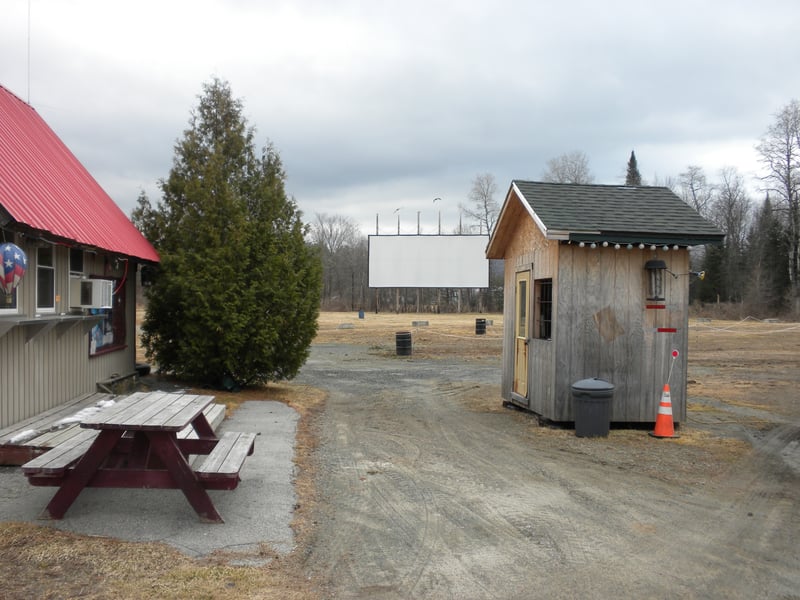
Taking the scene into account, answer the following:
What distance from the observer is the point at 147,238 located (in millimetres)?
13531

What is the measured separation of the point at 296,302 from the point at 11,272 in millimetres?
6685

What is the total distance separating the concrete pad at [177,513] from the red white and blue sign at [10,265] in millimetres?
1825

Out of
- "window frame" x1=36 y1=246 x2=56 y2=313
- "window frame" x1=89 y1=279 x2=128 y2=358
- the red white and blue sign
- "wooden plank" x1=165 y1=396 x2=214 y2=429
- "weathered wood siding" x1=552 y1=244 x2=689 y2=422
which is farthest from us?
"window frame" x1=89 y1=279 x2=128 y2=358

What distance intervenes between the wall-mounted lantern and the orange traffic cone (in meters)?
1.37

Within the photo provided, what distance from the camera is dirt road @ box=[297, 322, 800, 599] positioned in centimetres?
453

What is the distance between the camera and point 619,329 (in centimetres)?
1030

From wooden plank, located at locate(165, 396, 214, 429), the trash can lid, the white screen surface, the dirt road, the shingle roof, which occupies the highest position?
the white screen surface

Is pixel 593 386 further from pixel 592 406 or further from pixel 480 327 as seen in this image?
pixel 480 327

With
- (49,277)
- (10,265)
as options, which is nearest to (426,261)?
(49,277)

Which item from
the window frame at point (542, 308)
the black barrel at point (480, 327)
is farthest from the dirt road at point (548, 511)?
the black barrel at point (480, 327)

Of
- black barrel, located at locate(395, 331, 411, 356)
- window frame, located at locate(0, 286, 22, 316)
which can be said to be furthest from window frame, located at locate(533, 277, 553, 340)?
black barrel, located at locate(395, 331, 411, 356)

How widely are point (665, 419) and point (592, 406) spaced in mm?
1173

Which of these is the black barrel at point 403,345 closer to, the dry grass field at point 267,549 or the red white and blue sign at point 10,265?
the dry grass field at point 267,549

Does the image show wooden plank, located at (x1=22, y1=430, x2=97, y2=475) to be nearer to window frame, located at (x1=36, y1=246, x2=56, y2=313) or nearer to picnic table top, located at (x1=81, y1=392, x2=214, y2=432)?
picnic table top, located at (x1=81, y1=392, x2=214, y2=432)
